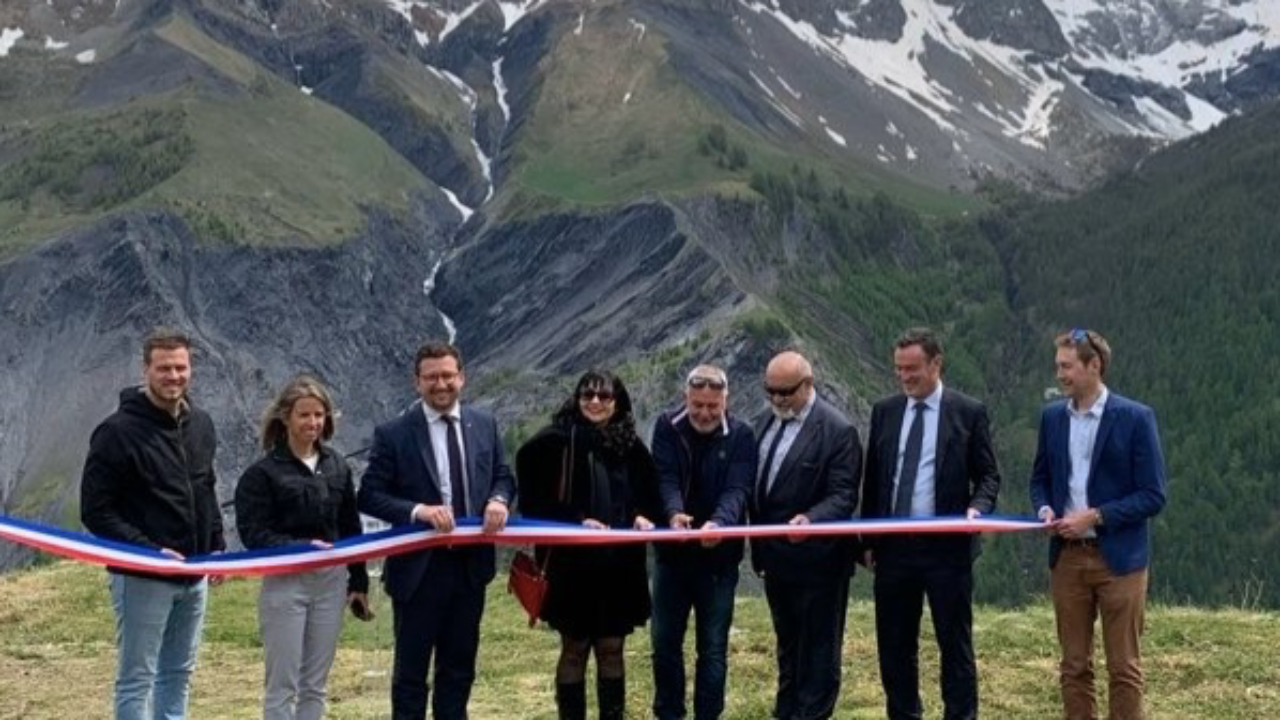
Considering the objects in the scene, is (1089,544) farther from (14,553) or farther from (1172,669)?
(14,553)

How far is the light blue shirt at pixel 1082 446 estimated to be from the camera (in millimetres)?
10141

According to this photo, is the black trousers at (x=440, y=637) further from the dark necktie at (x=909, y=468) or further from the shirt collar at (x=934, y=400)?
the shirt collar at (x=934, y=400)

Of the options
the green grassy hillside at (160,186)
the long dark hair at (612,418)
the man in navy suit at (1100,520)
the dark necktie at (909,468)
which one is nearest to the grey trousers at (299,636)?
the long dark hair at (612,418)

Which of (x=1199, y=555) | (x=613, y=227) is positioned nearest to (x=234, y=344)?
(x=613, y=227)

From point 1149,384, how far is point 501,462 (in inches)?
7054

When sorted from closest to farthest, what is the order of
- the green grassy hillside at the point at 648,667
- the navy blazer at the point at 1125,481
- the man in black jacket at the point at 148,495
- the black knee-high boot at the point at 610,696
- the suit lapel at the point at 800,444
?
the man in black jacket at the point at 148,495
the navy blazer at the point at 1125,481
the black knee-high boot at the point at 610,696
the suit lapel at the point at 800,444
the green grassy hillside at the point at 648,667

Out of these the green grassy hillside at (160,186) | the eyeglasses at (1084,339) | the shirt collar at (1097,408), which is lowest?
the shirt collar at (1097,408)

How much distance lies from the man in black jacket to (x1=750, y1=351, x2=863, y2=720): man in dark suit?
4141mm

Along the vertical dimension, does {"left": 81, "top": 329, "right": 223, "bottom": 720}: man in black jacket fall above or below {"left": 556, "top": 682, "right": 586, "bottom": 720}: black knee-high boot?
above

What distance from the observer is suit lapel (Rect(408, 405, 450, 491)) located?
10.2 m

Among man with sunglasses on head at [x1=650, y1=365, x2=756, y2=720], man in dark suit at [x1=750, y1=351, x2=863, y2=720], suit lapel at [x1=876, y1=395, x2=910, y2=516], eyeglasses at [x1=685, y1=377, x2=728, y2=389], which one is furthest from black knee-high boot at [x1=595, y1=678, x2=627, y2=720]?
suit lapel at [x1=876, y1=395, x2=910, y2=516]

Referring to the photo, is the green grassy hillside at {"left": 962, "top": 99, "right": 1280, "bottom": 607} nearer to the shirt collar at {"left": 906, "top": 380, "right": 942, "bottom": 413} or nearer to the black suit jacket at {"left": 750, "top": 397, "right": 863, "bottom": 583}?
the shirt collar at {"left": 906, "top": 380, "right": 942, "bottom": 413}

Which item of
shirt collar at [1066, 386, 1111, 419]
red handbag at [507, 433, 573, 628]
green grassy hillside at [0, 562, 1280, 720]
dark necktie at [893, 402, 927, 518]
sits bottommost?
green grassy hillside at [0, 562, 1280, 720]

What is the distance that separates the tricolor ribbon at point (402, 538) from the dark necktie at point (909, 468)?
167 millimetres
